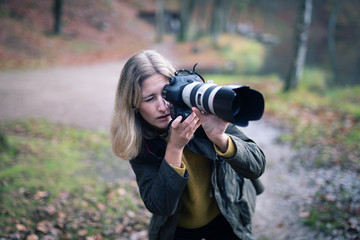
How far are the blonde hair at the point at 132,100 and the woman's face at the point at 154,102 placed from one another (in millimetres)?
29

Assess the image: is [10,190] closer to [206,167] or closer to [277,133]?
[206,167]

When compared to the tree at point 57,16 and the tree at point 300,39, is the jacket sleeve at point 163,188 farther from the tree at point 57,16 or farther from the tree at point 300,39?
the tree at point 57,16

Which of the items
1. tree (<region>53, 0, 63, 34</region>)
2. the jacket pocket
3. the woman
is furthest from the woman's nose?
tree (<region>53, 0, 63, 34</region>)

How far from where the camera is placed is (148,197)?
1413 mm

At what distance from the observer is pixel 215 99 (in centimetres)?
110

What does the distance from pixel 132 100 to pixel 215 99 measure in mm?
611

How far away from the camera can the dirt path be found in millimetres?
3020

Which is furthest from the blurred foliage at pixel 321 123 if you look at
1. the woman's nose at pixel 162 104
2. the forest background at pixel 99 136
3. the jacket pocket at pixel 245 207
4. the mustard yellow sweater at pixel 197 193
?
the woman's nose at pixel 162 104

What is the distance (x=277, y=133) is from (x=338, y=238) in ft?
9.89

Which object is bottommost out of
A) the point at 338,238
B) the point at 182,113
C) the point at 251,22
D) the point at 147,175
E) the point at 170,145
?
the point at 338,238

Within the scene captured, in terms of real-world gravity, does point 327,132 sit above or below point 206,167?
below

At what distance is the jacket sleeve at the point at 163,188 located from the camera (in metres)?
1.32

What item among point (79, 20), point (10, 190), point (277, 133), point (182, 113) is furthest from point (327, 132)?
point (79, 20)

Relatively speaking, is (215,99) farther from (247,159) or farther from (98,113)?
(98,113)
